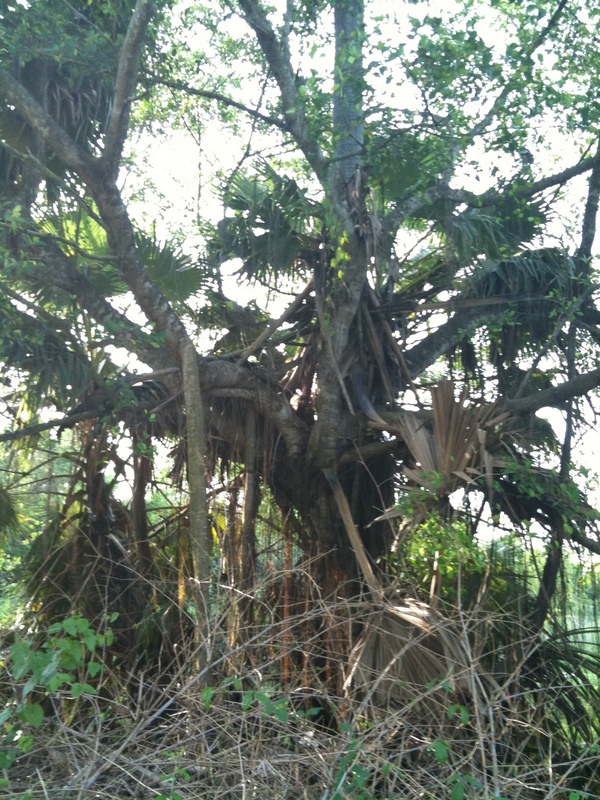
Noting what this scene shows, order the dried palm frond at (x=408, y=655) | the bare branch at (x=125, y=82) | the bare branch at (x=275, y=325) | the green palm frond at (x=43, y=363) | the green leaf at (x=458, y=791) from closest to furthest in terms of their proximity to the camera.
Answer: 1. the green leaf at (x=458, y=791)
2. the dried palm frond at (x=408, y=655)
3. the bare branch at (x=125, y=82)
4. the green palm frond at (x=43, y=363)
5. the bare branch at (x=275, y=325)

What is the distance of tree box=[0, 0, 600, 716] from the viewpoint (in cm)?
651

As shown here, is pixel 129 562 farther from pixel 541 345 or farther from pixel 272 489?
pixel 541 345

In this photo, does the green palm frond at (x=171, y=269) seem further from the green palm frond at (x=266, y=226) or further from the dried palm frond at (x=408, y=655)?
the dried palm frond at (x=408, y=655)

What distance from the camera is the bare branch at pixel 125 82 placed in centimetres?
598

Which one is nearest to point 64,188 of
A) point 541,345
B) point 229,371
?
point 229,371

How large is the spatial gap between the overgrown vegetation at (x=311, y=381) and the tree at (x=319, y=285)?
1.2 inches

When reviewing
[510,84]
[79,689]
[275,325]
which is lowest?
[79,689]

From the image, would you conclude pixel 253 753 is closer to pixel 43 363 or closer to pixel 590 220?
pixel 43 363

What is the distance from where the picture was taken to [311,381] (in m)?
8.34

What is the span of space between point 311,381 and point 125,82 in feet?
10.6

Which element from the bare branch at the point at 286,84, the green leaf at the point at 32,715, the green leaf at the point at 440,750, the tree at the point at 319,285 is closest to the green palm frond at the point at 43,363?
the tree at the point at 319,285

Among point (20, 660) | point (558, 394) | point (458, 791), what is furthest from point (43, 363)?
point (458, 791)

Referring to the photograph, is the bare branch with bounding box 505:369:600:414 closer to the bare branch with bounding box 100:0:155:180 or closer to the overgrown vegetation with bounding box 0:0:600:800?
the overgrown vegetation with bounding box 0:0:600:800

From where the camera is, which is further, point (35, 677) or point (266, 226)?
point (266, 226)
